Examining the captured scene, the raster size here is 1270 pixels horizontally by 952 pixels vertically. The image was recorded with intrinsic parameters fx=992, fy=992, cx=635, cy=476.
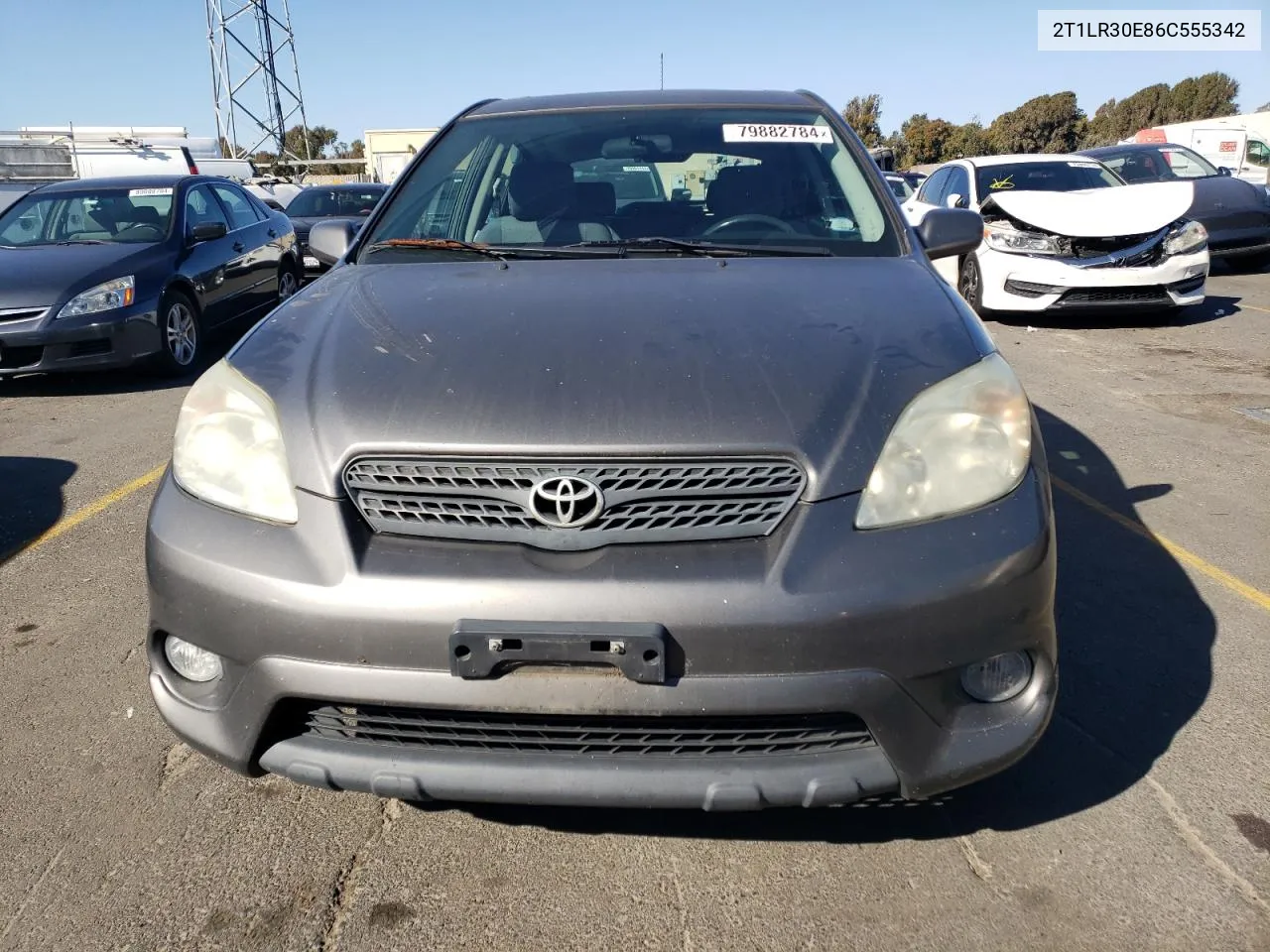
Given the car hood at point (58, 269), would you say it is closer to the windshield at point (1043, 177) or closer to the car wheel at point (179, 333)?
the car wheel at point (179, 333)

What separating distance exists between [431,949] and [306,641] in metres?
0.65

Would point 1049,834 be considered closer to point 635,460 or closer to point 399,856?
point 635,460

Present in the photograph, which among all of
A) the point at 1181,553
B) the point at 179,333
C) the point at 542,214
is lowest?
the point at 1181,553

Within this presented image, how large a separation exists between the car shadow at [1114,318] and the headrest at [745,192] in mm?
6411

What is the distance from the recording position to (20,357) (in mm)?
6598

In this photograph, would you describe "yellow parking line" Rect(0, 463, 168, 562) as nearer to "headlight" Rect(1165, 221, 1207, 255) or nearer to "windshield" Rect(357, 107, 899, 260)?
"windshield" Rect(357, 107, 899, 260)

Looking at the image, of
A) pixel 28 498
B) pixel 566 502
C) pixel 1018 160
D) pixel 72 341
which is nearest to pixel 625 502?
pixel 566 502

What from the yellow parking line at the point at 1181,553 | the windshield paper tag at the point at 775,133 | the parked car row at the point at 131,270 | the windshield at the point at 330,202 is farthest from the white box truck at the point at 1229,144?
the windshield paper tag at the point at 775,133

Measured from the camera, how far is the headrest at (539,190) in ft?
10.3

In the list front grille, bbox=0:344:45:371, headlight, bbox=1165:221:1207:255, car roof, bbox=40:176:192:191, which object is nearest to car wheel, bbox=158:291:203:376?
front grille, bbox=0:344:45:371

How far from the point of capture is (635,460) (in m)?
1.83

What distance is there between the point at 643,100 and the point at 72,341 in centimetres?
488

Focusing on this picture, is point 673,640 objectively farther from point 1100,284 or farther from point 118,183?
point 118,183

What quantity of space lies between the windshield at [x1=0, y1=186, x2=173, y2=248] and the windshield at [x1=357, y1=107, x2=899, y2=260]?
17.2 feet
